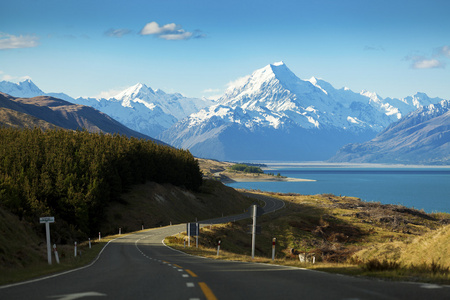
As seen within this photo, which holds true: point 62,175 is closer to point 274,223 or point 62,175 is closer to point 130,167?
point 130,167

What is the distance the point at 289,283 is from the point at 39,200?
65.3 meters

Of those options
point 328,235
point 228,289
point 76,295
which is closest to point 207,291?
point 228,289

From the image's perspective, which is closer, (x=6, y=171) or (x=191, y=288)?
(x=191, y=288)

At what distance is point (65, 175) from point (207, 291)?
69254 mm

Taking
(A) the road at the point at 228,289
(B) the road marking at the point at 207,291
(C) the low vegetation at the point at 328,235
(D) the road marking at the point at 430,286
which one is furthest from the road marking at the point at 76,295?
(C) the low vegetation at the point at 328,235

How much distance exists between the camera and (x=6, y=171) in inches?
3022

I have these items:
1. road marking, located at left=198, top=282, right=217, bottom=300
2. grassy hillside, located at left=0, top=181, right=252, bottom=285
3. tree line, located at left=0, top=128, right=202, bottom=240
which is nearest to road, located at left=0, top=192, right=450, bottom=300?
road marking, located at left=198, top=282, right=217, bottom=300

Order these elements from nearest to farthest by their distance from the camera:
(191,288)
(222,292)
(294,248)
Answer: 1. (222,292)
2. (191,288)
3. (294,248)

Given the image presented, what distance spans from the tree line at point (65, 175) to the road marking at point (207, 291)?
50093 mm

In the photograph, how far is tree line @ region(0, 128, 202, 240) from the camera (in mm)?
69938

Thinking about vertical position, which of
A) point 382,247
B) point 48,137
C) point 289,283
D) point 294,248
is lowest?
point 294,248

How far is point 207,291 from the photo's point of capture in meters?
13.5

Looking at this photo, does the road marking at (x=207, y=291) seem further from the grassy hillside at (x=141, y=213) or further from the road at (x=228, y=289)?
the grassy hillside at (x=141, y=213)

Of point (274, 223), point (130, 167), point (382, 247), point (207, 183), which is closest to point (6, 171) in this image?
point (130, 167)
